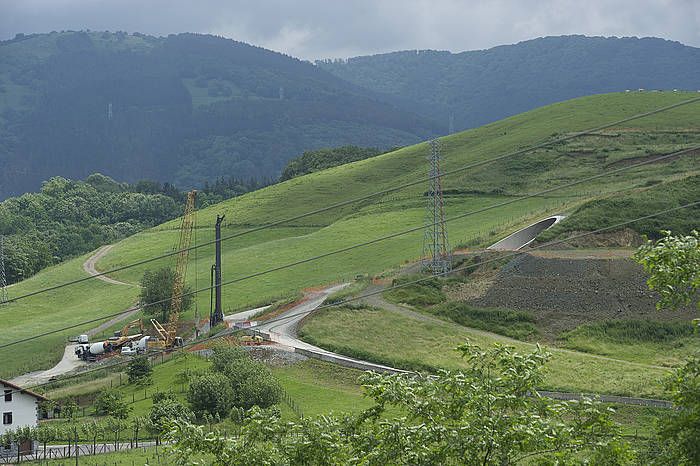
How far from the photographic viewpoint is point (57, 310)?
Answer: 9156 centimetres

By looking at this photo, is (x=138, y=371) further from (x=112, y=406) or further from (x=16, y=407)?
(x=16, y=407)

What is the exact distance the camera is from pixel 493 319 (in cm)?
6034

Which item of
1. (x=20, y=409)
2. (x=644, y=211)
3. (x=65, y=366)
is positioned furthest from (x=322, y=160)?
(x=20, y=409)

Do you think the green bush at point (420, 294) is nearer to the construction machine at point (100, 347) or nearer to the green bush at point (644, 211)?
the green bush at point (644, 211)

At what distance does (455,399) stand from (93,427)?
3321 centimetres

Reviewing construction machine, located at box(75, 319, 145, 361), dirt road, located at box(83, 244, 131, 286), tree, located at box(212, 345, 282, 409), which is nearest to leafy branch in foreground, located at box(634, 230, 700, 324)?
tree, located at box(212, 345, 282, 409)

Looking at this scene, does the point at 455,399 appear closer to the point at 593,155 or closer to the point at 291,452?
the point at 291,452

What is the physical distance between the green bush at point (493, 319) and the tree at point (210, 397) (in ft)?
65.7

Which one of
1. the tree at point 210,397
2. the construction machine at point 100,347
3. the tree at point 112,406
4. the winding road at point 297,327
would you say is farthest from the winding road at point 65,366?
the tree at point 210,397

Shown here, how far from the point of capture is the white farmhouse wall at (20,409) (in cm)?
4800

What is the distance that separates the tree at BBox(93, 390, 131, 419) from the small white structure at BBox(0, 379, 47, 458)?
3347mm

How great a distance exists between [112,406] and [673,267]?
4105 cm

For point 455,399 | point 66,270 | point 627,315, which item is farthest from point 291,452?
point 66,270

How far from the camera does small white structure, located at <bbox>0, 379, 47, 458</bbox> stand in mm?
47781
